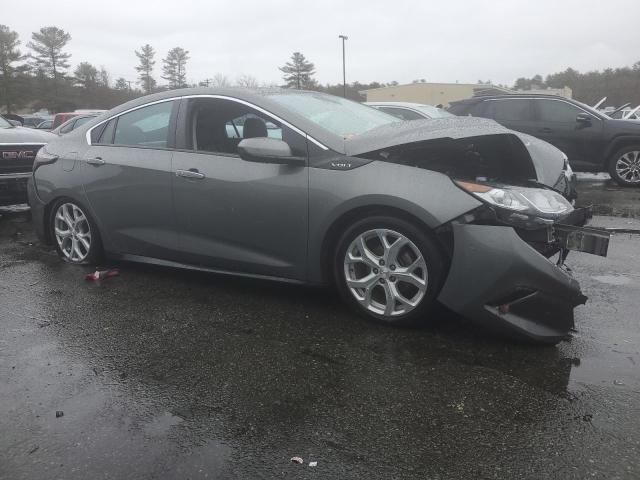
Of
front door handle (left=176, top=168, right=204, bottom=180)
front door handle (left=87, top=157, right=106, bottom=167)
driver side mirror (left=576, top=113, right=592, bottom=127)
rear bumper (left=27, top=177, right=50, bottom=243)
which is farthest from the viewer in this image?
driver side mirror (left=576, top=113, right=592, bottom=127)

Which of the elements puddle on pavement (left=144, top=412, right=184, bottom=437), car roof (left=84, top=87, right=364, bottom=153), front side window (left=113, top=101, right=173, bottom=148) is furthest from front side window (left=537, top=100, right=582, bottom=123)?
puddle on pavement (left=144, top=412, right=184, bottom=437)

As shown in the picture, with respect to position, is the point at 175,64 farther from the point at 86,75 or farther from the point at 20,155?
the point at 20,155

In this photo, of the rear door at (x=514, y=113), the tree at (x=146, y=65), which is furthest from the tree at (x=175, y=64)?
the rear door at (x=514, y=113)

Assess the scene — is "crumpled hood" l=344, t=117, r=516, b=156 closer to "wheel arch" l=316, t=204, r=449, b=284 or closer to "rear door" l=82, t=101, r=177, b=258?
"wheel arch" l=316, t=204, r=449, b=284

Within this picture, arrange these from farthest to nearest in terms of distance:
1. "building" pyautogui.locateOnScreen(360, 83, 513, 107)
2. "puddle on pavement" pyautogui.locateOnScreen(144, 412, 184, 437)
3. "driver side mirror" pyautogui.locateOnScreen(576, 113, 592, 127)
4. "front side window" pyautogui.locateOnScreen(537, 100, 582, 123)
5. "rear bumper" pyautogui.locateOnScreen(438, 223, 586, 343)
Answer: "building" pyautogui.locateOnScreen(360, 83, 513, 107) < "front side window" pyautogui.locateOnScreen(537, 100, 582, 123) < "driver side mirror" pyautogui.locateOnScreen(576, 113, 592, 127) < "rear bumper" pyautogui.locateOnScreen(438, 223, 586, 343) < "puddle on pavement" pyautogui.locateOnScreen(144, 412, 184, 437)

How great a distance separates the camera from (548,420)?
2.53 metres

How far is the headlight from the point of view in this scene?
323cm

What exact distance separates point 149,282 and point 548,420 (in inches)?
132

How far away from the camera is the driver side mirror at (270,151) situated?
145 inches

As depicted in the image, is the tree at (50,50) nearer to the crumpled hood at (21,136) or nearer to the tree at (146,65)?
the tree at (146,65)

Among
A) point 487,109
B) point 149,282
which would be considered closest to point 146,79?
point 487,109

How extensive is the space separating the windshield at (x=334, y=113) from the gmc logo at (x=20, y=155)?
4.59 meters

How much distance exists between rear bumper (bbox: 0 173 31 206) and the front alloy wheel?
17.5 ft

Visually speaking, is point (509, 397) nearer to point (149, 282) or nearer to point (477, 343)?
point (477, 343)
